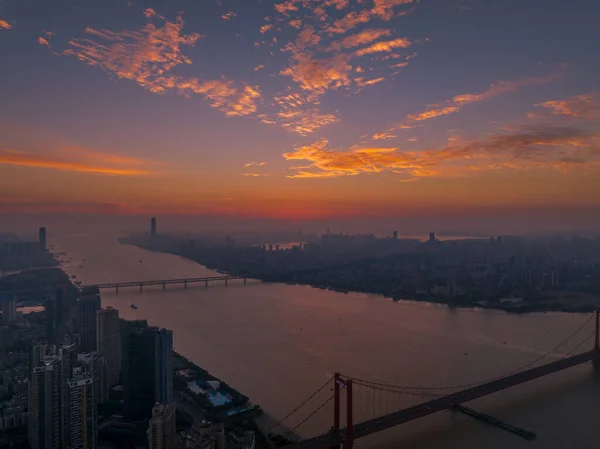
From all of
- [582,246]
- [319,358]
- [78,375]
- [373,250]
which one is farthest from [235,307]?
[582,246]

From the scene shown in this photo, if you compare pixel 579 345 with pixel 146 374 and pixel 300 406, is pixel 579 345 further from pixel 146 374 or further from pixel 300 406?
pixel 146 374

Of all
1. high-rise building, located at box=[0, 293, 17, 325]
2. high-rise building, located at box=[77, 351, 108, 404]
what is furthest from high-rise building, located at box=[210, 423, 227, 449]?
high-rise building, located at box=[0, 293, 17, 325]

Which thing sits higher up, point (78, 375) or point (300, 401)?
point (78, 375)

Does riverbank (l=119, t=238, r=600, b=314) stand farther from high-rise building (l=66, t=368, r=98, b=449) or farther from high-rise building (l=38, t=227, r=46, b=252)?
high-rise building (l=38, t=227, r=46, b=252)

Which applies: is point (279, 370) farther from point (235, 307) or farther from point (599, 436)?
point (235, 307)

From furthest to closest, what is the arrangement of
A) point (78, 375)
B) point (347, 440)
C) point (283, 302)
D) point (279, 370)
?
point (283, 302), point (279, 370), point (78, 375), point (347, 440)

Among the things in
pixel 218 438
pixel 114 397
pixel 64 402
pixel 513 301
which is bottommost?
pixel 114 397

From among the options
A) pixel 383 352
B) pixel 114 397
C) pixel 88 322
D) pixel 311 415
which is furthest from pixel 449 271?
pixel 114 397
